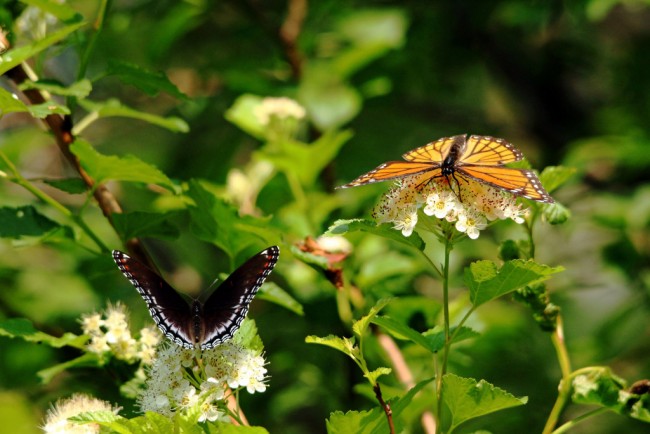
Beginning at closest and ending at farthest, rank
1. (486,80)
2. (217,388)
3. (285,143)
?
(217,388) < (285,143) < (486,80)

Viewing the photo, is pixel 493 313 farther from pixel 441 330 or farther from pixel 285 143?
pixel 441 330

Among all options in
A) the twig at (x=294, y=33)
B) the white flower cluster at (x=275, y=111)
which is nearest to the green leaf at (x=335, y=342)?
the white flower cluster at (x=275, y=111)

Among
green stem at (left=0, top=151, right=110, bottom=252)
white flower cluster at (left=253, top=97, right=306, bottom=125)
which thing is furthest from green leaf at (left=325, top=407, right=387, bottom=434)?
white flower cluster at (left=253, top=97, right=306, bottom=125)

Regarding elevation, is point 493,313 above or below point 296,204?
below

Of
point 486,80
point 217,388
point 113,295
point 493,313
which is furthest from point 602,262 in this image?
point 217,388

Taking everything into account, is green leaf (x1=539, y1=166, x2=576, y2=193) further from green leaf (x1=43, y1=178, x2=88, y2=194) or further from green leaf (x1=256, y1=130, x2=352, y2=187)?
green leaf (x1=43, y1=178, x2=88, y2=194)

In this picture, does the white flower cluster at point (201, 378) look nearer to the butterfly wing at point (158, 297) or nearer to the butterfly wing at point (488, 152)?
the butterfly wing at point (158, 297)
